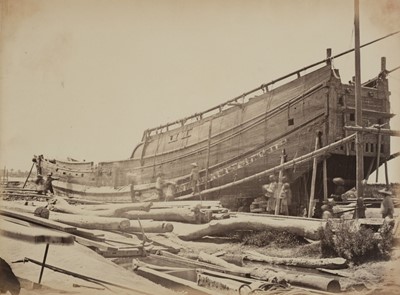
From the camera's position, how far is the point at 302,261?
4.92 m

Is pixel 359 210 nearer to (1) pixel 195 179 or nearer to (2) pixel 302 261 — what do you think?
(2) pixel 302 261

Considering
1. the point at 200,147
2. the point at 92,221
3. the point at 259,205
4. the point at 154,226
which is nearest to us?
the point at 259,205

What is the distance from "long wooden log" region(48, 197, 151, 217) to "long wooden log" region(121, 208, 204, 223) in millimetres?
70

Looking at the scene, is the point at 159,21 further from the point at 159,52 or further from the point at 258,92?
the point at 258,92

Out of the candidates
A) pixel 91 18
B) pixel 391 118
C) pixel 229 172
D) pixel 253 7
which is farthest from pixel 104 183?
pixel 391 118

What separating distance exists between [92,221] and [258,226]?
1780 millimetres

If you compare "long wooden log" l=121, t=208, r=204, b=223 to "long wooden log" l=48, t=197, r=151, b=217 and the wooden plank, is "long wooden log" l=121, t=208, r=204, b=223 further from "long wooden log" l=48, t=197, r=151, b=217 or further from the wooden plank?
the wooden plank

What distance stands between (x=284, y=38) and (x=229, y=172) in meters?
1.43

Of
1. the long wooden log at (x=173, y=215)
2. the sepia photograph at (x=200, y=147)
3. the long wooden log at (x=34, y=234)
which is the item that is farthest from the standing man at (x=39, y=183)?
the long wooden log at (x=173, y=215)

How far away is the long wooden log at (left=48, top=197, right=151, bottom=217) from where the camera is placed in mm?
5578

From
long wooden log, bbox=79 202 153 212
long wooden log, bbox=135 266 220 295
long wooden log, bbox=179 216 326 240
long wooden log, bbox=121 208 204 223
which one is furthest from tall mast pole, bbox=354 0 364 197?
long wooden log, bbox=79 202 153 212

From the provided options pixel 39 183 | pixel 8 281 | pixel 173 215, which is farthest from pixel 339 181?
pixel 8 281

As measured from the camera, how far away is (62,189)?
601 cm

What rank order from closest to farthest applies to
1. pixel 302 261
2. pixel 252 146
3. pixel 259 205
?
pixel 302 261, pixel 259 205, pixel 252 146
